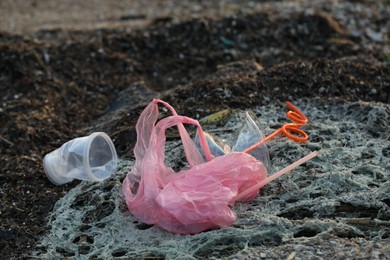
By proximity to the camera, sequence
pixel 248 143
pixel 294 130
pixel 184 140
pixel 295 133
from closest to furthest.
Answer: pixel 184 140 < pixel 248 143 < pixel 294 130 < pixel 295 133

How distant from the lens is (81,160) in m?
3.76

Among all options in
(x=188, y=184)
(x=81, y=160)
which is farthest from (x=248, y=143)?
(x=81, y=160)

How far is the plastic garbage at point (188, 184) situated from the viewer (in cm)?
323

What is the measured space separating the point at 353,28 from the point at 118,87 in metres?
2.41

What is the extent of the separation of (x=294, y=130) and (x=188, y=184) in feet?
3.07

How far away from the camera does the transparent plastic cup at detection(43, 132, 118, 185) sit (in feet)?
12.2

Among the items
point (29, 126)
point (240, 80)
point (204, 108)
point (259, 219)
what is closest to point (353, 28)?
point (240, 80)

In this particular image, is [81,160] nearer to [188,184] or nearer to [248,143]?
[188,184]

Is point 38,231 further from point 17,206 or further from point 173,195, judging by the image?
point 173,195

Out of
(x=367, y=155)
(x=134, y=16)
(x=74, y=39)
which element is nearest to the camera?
(x=367, y=155)

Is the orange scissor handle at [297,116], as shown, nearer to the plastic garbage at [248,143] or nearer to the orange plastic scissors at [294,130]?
the orange plastic scissors at [294,130]

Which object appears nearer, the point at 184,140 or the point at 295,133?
the point at 184,140

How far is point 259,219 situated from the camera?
3312mm

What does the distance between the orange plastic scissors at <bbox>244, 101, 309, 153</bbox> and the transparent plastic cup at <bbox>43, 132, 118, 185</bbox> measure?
785 mm
